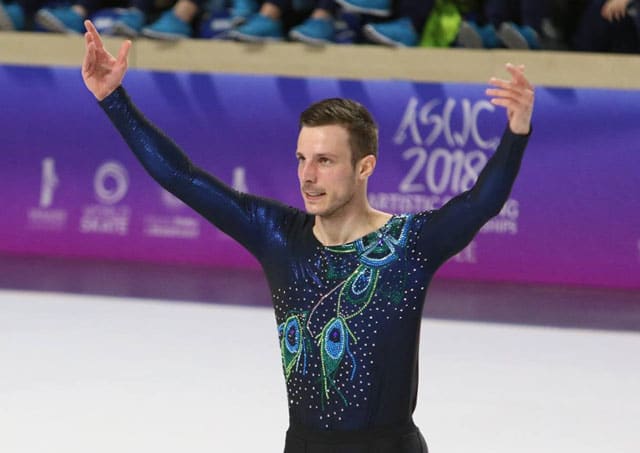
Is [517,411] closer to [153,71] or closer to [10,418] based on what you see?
[10,418]

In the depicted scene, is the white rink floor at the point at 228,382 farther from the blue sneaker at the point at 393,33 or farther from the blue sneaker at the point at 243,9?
the blue sneaker at the point at 243,9

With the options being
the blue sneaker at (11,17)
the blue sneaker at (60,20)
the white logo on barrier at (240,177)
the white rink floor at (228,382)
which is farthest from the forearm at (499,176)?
the blue sneaker at (11,17)

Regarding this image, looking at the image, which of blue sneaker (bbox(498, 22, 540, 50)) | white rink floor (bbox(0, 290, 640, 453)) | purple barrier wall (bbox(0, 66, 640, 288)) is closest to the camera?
white rink floor (bbox(0, 290, 640, 453))

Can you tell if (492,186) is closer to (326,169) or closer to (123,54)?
(326,169)

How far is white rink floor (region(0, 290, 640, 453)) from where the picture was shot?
4641 millimetres

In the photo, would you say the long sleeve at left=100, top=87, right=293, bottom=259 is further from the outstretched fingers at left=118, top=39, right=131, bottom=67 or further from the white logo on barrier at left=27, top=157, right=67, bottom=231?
the white logo on barrier at left=27, top=157, right=67, bottom=231

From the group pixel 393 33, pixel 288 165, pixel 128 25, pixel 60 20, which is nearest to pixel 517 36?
pixel 393 33

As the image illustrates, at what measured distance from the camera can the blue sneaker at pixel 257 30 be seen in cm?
730

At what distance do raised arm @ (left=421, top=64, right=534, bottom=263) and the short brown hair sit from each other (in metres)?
0.21

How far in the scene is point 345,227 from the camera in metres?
2.93

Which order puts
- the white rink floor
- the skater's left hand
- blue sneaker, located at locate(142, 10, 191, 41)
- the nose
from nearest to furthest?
the skater's left hand → the nose → the white rink floor → blue sneaker, located at locate(142, 10, 191, 41)

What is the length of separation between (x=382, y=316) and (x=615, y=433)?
2172mm

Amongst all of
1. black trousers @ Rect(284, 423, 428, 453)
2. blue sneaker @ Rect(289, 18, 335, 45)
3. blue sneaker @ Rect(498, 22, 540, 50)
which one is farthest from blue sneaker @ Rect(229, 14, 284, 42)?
black trousers @ Rect(284, 423, 428, 453)

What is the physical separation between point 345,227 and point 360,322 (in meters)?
0.21
